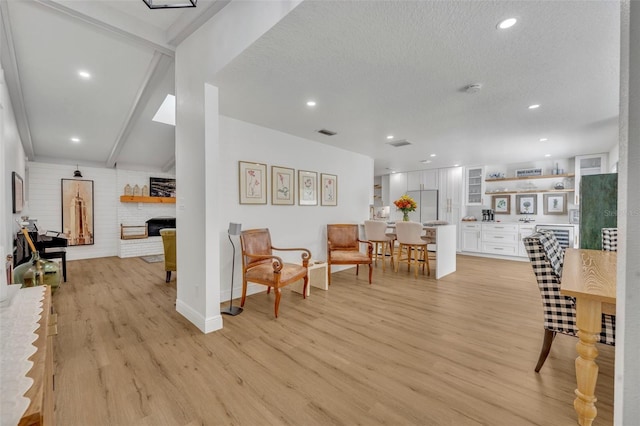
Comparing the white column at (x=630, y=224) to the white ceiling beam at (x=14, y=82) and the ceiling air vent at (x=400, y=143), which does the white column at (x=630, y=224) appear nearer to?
the white ceiling beam at (x=14, y=82)

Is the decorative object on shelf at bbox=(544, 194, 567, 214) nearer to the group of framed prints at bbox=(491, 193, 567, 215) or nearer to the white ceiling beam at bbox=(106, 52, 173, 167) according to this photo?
the group of framed prints at bbox=(491, 193, 567, 215)

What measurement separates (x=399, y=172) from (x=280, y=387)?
296 inches

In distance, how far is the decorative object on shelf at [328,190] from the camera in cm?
482

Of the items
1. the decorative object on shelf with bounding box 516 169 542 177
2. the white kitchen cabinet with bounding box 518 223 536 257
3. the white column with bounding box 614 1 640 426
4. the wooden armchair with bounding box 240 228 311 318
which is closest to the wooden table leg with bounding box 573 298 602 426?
the white column with bounding box 614 1 640 426

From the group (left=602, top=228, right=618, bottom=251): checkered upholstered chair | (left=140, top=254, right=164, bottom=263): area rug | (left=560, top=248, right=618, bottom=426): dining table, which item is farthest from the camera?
(left=140, top=254, right=164, bottom=263): area rug

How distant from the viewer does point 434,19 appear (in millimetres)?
1736

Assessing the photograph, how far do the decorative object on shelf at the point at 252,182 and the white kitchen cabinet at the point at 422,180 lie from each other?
18.1 ft

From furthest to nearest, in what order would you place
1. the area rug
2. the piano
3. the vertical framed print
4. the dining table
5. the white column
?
the area rug < the vertical framed print < the piano < the dining table < the white column

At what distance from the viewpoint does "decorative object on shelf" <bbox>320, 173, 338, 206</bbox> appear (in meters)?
4.82

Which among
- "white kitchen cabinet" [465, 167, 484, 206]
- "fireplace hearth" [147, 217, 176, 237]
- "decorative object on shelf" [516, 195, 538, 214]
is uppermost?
"white kitchen cabinet" [465, 167, 484, 206]

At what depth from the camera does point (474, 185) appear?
7184 mm

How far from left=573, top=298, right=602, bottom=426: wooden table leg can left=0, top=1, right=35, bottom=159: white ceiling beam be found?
4628 mm

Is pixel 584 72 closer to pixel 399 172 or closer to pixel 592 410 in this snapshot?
pixel 592 410

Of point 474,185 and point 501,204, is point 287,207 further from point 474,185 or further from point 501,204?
point 501,204
